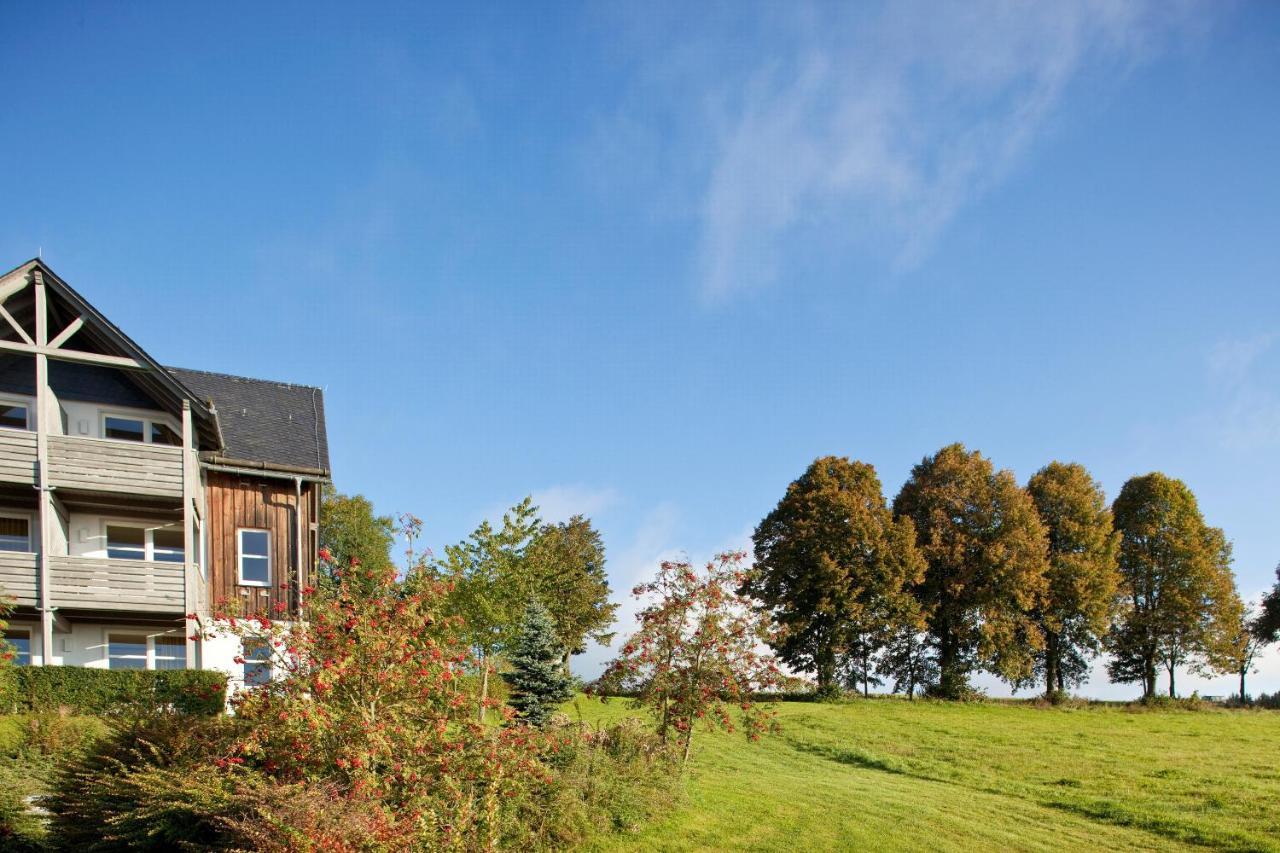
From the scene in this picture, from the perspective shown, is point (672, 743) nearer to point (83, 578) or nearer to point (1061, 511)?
point (83, 578)

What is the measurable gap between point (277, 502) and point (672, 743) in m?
15.1

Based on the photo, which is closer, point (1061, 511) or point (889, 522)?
point (889, 522)

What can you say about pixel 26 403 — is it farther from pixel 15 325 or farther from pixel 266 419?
pixel 266 419

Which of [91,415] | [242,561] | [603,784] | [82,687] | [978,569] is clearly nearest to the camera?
[603,784]

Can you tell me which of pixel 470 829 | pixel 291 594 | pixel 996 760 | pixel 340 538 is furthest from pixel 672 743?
pixel 340 538

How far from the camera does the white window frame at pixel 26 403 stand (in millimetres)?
24500

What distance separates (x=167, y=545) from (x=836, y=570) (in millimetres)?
26676

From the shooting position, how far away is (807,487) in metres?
→ 45.0

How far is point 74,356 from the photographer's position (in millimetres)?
23453

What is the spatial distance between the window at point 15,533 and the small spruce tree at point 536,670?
43.4ft

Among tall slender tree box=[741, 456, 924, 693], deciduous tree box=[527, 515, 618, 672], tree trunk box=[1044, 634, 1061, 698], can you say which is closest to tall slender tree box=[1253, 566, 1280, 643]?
tree trunk box=[1044, 634, 1061, 698]

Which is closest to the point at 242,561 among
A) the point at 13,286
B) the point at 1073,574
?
the point at 13,286

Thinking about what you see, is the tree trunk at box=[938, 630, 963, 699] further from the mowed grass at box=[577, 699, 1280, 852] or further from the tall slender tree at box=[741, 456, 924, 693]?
the mowed grass at box=[577, 699, 1280, 852]

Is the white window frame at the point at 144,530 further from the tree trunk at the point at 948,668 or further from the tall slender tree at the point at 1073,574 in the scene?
the tall slender tree at the point at 1073,574
